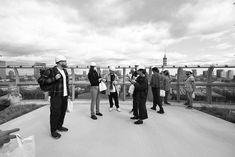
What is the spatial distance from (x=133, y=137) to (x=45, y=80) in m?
2.26

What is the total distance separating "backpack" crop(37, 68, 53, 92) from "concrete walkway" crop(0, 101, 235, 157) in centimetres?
112

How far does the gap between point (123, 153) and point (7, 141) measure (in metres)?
1.76

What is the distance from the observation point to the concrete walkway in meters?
2.43

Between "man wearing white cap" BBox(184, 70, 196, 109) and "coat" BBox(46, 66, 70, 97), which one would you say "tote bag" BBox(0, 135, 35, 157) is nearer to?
"coat" BBox(46, 66, 70, 97)

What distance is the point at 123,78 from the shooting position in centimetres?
671

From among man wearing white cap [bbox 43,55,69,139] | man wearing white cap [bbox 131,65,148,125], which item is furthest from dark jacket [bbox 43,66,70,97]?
man wearing white cap [bbox 131,65,148,125]

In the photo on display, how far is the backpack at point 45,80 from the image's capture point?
9.16 ft

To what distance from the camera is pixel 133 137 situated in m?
2.99

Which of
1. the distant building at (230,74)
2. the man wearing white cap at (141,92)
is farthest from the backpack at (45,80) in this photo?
the distant building at (230,74)

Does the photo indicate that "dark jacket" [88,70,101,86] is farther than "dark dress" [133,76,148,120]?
Yes

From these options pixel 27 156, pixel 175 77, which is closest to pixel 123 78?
pixel 175 77

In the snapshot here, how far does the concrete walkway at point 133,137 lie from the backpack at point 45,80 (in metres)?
1.12

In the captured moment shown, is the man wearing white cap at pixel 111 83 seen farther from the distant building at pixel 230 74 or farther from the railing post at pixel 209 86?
the distant building at pixel 230 74

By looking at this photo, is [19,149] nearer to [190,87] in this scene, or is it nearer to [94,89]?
[94,89]
